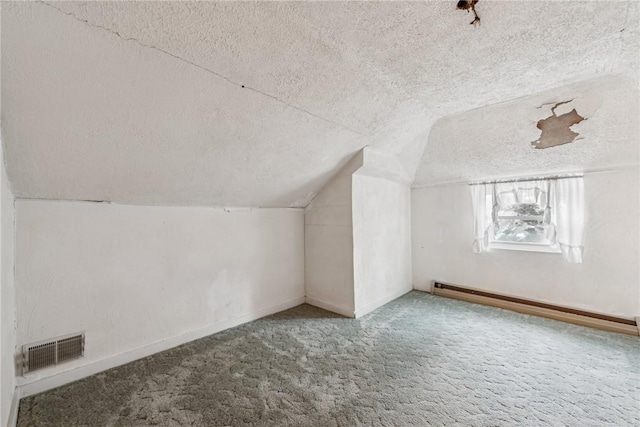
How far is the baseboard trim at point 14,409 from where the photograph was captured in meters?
1.45

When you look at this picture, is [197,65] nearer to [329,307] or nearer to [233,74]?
[233,74]

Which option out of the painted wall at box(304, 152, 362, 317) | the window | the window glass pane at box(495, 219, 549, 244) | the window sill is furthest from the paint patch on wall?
the painted wall at box(304, 152, 362, 317)

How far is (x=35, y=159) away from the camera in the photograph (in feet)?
5.16

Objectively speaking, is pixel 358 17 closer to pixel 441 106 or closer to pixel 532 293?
pixel 441 106

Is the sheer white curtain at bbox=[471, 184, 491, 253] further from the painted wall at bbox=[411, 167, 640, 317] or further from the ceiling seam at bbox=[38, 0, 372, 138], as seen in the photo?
the ceiling seam at bbox=[38, 0, 372, 138]

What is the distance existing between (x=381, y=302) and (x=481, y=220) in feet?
5.73

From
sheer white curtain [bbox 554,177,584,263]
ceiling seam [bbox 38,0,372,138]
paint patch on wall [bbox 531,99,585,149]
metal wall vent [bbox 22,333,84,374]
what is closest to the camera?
ceiling seam [bbox 38,0,372,138]

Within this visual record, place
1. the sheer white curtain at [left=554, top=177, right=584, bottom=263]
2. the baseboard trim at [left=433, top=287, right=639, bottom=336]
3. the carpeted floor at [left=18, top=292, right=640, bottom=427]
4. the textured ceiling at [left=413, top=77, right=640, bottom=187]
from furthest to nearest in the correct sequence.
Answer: the sheer white curtain at [left=554, top=177, right=584, bottom=263], the baseboard trim at [left=433, top=287, right=639, bottom=336], the textured ceiling at [left=413, top=77, right=640, bottom=187], the carpeted floor at [left=18, top=292, right=640, bottom=427]

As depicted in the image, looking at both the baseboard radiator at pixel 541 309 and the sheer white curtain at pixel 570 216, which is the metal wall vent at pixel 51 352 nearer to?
the baseboard radiator at pixel 541 309

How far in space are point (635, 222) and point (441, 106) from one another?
228 cm

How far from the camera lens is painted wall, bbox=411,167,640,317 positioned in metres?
2.66

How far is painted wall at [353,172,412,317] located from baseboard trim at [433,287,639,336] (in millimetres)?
714

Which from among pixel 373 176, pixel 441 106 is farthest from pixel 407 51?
pixel 373 176

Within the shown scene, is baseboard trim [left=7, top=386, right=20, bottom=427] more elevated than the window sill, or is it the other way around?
the window sill
